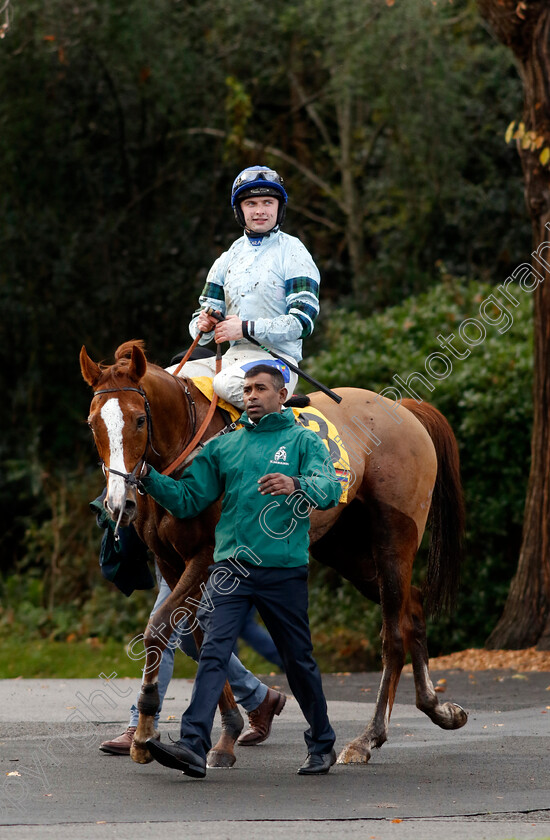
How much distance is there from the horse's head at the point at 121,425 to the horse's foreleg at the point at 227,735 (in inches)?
60.8

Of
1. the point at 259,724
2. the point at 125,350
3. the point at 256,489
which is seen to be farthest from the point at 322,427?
the point at 259,724

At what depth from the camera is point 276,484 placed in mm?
5656

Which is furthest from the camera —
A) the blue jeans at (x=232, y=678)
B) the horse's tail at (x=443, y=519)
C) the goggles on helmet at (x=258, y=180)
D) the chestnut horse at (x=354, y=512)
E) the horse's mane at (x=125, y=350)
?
the horse's tail at (x=443, y=519)

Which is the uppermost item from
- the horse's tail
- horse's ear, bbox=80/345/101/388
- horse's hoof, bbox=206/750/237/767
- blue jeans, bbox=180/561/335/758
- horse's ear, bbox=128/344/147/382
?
horse's ear, bbox=128/344/147/382

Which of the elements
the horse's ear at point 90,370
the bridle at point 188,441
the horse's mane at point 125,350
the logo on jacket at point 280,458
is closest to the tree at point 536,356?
the bridle at point 188,441

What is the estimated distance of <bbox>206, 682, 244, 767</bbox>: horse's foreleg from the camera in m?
6.46

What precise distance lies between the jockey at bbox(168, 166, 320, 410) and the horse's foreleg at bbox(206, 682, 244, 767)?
1651 millimetres

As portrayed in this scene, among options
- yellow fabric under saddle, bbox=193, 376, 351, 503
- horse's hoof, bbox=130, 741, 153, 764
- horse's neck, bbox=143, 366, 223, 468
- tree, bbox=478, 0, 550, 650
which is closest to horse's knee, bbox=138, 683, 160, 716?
horse's hoof, bbox=130, 741, 153, 764

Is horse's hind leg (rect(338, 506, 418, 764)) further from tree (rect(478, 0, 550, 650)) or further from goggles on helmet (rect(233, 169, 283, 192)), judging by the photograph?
tree (rect(478, 0, 550, 650))

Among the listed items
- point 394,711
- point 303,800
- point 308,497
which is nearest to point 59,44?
point 394,711

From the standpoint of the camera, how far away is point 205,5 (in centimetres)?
1661

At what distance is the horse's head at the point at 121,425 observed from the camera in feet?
18.7

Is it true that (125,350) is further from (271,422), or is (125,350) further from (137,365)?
(271,422)

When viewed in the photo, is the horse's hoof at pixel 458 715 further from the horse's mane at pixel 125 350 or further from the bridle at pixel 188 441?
the horse's mane at pixel 125 350
